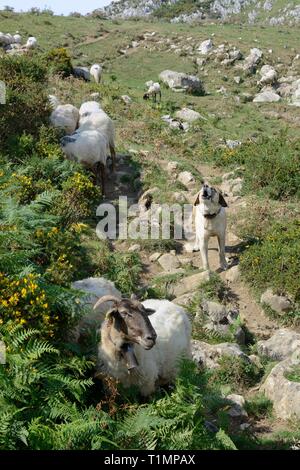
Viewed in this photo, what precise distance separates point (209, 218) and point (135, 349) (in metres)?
5.23

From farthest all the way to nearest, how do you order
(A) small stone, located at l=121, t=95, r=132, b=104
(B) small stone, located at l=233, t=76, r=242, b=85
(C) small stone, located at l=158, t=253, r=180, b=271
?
(B) small stone, located at l=233, t=76, r=242, b=85 → (A) small stone, located at l=121, t=95, r=132, b=104 → (C) small stone, located at l=158, t=253, r=180, b=271

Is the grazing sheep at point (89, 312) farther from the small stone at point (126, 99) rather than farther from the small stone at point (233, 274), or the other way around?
the small stone at point (126, 99)

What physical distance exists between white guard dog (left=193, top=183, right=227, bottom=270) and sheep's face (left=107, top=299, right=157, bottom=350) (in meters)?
5.06

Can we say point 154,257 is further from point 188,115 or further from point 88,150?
point 188,115

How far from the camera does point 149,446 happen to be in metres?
5.49

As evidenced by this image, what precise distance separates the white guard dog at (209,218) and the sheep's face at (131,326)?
5063mm

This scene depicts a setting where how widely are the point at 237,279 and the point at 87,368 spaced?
18.2 feet

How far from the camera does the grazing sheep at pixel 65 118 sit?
51.0ft

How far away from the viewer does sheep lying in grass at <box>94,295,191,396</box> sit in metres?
6.18

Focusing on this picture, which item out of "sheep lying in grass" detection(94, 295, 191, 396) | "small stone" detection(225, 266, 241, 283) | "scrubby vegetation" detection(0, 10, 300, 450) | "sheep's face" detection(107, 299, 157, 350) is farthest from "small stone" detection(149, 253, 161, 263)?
"sheep's face" detection(107, 299, 157, 350)

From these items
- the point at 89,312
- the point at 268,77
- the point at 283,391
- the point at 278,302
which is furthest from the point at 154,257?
the point at 268,77

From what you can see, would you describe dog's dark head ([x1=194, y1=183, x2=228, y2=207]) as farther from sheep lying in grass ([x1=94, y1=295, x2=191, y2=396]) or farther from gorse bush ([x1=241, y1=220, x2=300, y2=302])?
sheep lying in grass ([x1=94, y1=295, x2=191, y2=396])
